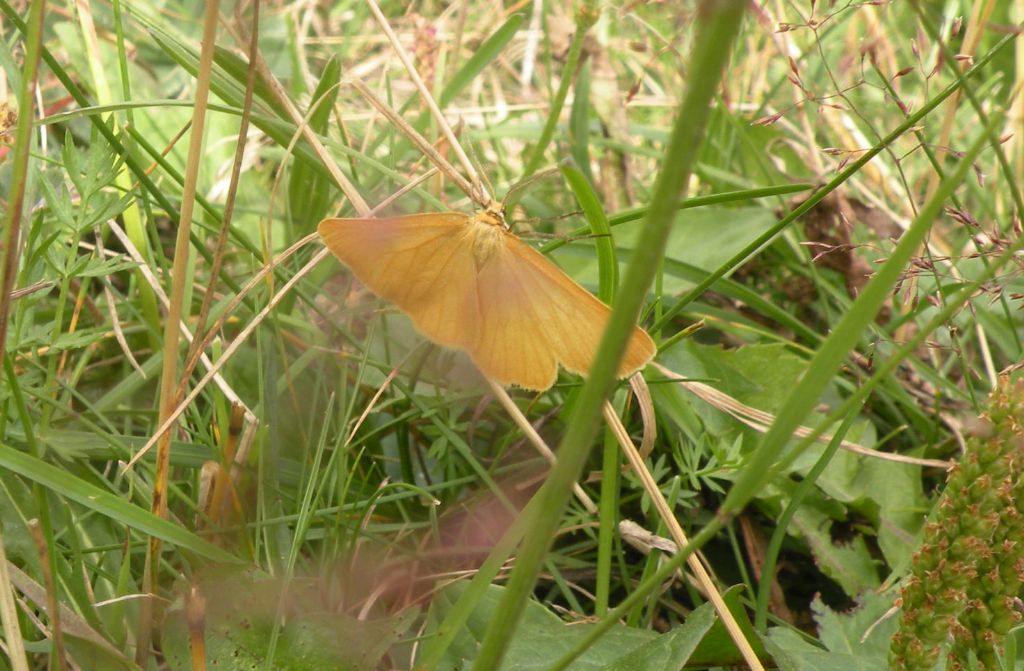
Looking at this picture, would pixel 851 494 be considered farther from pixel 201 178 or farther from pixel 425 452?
pixel 201 178

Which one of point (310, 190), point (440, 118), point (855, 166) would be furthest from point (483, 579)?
point (310, 190)

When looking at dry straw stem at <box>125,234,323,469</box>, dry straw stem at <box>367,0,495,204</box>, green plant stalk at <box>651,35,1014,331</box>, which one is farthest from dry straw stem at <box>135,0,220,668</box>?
green plant stalk at <box>651,35,1014,331</box>

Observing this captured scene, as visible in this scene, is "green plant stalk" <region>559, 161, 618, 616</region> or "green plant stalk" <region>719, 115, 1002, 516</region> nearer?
"green plant stalk" <region>719, 115, 1002, 516</region>

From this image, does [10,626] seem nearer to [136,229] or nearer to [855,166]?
[136,229]

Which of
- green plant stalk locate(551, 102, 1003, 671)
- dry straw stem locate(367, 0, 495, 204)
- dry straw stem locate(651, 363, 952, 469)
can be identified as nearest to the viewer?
green plant stalk locate(551, 102, 1003, 671)

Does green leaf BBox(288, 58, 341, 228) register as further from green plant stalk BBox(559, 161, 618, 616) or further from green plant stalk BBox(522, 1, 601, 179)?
green plant stalk BBox(559, 161, 618, 616)

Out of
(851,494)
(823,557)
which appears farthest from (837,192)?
(823,557)
